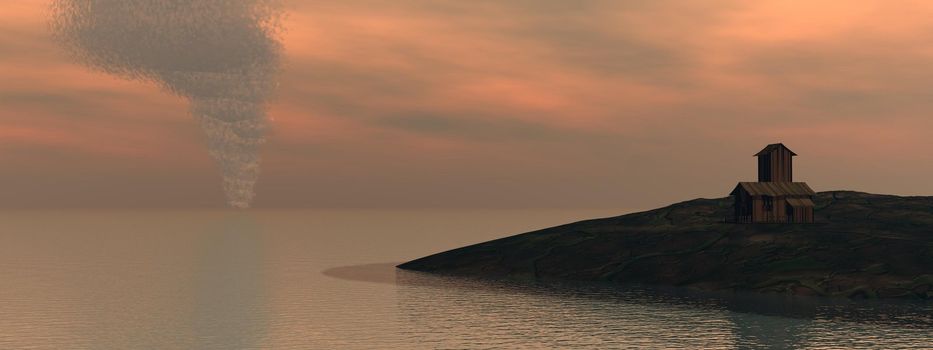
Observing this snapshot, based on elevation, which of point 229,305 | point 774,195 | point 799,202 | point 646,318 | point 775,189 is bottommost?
point 646,318

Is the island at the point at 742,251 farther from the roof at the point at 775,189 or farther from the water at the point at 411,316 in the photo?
the water at the point at 411,316

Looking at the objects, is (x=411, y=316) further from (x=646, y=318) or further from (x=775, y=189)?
(x=775, y=189)

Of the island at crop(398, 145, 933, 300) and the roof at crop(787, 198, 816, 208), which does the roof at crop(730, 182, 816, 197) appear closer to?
the roof at crop(787, 198, 816, 208)

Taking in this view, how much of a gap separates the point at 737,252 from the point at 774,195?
39.3 feet

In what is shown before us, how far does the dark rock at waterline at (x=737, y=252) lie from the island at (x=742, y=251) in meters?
0.11

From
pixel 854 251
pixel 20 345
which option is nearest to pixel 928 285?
pixel 854 251

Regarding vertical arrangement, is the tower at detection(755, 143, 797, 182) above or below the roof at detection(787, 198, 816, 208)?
above

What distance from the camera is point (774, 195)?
104375 mm

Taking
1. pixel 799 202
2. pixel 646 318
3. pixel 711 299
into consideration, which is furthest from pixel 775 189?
Result: pixel 646 318

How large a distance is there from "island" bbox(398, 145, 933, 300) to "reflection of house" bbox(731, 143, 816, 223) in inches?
8.9

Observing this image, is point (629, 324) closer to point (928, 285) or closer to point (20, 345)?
point (928, 285)

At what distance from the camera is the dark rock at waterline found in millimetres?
85625

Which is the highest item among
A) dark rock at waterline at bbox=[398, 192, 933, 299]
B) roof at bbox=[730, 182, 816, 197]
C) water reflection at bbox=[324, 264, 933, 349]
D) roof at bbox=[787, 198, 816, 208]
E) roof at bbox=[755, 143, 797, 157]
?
roof at bbox=[755, 143, 797, 157]

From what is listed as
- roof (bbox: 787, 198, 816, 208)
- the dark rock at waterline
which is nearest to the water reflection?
the dark rock at waterline
